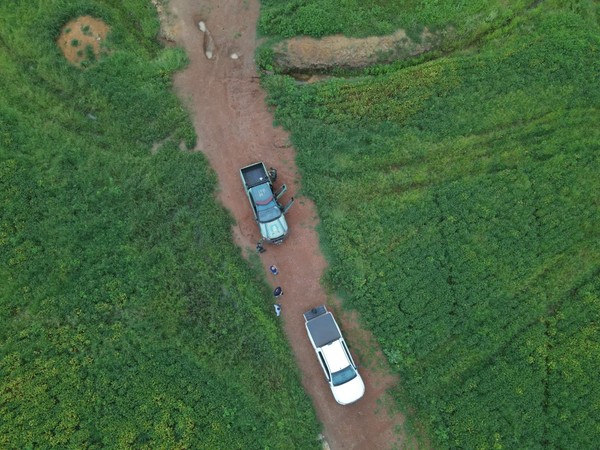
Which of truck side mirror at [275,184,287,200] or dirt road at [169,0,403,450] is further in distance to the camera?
truck side mirror at [275,184,287,200]

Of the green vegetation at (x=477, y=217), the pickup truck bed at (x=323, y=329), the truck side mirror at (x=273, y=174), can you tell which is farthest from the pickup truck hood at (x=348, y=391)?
the truck side mirror at (x=273, y=174)

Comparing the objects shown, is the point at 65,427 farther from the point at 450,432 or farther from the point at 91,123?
the point at 450,432

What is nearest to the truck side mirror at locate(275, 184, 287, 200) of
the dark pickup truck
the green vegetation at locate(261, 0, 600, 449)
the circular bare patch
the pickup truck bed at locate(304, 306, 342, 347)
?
the dark pickup truck

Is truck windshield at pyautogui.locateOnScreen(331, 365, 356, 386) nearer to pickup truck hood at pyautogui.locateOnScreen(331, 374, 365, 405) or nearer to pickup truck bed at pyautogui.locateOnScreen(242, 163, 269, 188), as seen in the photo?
pickup truck hood at pyautogui.locateOnScreen(331, 374, 365, 405)

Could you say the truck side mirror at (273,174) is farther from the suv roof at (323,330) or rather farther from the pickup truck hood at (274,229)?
the suv roof at (323,330)

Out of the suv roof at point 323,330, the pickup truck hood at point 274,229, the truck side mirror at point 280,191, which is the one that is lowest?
the suv roof at point 323,330

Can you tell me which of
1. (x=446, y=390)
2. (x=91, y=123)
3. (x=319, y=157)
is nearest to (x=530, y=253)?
(x=446, y=390)
